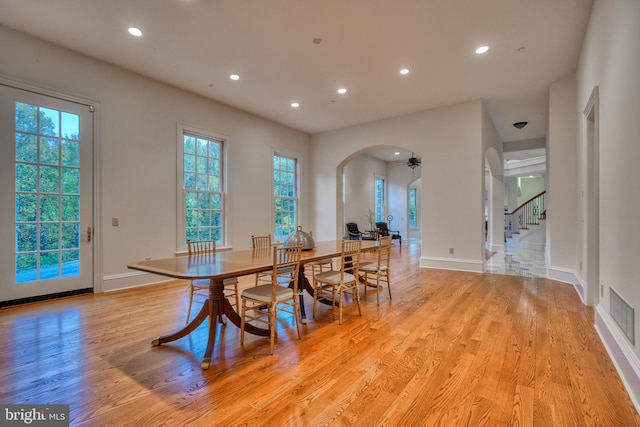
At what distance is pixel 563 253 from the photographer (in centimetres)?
487

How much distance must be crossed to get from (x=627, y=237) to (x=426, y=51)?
314cm

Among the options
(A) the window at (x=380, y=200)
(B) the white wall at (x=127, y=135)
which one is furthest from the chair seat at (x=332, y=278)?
(A) the window at (x=380, y=200)

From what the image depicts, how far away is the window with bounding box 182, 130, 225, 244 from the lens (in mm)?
5395

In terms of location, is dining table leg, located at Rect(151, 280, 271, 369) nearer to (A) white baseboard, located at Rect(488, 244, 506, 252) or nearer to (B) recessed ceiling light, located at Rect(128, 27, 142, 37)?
(B) recessed ceiling light, located at Rect(128, 27, 142, 37)

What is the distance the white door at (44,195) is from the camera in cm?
354

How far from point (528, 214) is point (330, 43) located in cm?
1033

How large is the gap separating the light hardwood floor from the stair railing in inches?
323

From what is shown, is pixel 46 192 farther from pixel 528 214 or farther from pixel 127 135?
pixel 528 214

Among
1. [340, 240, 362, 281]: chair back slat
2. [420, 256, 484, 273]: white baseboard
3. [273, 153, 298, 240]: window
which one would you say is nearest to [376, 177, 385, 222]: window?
[273, 153, 298, 240]: window

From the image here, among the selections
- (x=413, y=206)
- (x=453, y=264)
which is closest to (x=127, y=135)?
(x=453, y=264)

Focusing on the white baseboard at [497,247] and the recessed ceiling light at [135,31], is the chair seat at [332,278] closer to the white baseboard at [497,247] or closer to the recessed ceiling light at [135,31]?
the recessed ceiling light at [135,31]

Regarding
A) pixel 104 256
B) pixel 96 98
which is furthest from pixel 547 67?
pixel 104 256

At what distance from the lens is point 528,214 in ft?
35.1

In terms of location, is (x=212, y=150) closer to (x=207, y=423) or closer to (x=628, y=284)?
(x=207, y=423)
